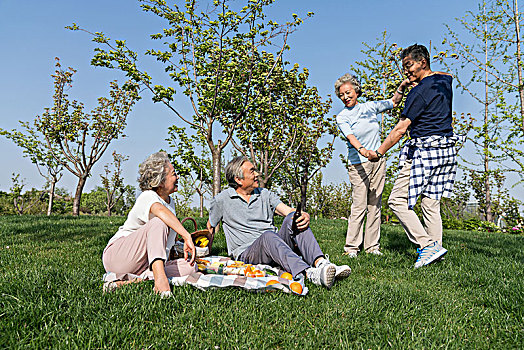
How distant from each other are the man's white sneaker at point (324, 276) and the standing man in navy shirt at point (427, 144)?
4.56 ft

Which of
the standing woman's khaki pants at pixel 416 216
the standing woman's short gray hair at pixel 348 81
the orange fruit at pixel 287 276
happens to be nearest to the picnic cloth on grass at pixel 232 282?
the orange fruit at pixel 287 276

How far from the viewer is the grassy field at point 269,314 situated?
6.09 ft

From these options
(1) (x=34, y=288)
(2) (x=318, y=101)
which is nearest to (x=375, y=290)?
(1) (x=34, y=288)

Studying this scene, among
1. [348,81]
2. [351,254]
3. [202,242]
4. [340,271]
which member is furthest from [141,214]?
[348,81]

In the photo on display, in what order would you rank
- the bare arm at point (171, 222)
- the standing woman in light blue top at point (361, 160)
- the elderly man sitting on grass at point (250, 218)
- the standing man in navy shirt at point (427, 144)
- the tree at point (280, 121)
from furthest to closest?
the tree at point (280, 121)
the standing woman in light blue top at point (361, 160)
the standing man in navy shirt at point (427, 144)
the elderly man sitting on grass at point (250, 218)
the bare arm at point (171, 222)

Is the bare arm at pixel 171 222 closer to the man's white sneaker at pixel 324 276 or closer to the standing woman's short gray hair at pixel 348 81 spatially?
the man's white sneaker at pixel 324 276

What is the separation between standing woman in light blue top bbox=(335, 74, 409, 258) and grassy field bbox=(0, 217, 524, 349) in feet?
4.17

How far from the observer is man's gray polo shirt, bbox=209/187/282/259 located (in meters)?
3.65

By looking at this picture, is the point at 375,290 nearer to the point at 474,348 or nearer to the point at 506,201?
the point at 474,348

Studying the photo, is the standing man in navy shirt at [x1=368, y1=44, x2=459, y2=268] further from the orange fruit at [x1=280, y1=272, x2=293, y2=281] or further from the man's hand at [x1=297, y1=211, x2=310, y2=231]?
the orange fruit at [x1=280, y1=272, x2=293, y2=281]

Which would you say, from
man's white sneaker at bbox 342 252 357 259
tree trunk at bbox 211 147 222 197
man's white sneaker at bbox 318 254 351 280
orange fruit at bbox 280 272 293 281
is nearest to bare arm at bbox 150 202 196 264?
orange fruit at bbox 280 272 293 281

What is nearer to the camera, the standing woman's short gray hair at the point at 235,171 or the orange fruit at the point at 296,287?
the orange fruit at the point at 296,287

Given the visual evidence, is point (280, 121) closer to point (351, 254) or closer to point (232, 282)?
point (351, 254)

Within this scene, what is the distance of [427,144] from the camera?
3797 mm
